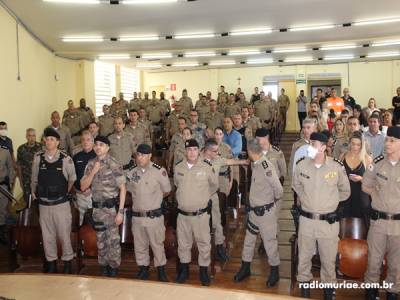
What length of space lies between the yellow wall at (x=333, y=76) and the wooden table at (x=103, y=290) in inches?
599

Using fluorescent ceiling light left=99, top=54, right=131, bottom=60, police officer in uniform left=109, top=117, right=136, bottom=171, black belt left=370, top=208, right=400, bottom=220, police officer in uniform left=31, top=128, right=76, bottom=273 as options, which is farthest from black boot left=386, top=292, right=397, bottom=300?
fluorescent ceiling light left=99, top=54, right=131, bottom=60

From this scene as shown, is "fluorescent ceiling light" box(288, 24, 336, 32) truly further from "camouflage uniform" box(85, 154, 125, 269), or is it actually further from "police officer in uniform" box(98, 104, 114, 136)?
"camouflage uniform" box(85, 154, 125, 269)

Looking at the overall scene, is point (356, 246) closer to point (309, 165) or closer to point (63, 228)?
point (309, 165)

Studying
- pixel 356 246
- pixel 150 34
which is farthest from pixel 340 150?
pixel 150 34

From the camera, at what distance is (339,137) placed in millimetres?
5863

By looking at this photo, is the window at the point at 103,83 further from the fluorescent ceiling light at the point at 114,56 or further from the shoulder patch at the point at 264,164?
the shoulder patch at the point at 264,164

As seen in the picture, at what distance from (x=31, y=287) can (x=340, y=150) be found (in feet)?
13.2

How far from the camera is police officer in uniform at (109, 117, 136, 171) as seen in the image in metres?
6.89

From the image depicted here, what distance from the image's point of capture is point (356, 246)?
409cm

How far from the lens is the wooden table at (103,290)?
2.95 metres

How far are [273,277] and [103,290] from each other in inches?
79.7

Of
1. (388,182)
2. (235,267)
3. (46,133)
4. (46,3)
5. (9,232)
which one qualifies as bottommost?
(235,267)

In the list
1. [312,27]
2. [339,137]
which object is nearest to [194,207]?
[339,137]

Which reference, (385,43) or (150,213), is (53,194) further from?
(385,43)
